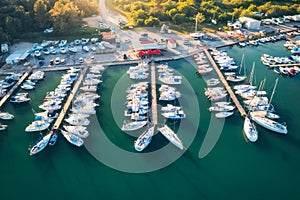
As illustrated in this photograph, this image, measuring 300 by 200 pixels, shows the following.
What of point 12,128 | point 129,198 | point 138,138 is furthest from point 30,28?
point 129,198

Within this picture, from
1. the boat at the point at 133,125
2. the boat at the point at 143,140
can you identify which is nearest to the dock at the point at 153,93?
the boat at the point at 133,125

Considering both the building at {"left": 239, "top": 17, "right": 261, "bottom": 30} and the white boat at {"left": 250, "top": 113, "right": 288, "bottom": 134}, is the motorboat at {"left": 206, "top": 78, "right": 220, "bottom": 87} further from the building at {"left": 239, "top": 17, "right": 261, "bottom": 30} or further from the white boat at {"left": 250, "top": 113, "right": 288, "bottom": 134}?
the building at {"left": 239, "top": 17, "right": 261, "bottom": 30}

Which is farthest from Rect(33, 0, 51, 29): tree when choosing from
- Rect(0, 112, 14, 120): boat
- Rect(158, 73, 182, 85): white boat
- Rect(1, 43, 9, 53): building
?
Rect(158, 73, 182, 85): white boat

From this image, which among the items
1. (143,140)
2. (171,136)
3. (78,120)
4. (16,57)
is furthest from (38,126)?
(16,57)

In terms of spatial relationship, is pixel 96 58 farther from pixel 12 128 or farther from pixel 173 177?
pixel 173 177

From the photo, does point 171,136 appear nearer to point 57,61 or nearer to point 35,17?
point 57,61

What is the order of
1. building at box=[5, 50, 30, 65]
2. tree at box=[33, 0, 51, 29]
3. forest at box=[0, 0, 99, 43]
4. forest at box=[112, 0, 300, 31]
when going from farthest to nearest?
1. forest at box=[112, 0, 300, 31]
2. tree at box=[33, 0, 51, 29]
3. forest at box=[0, 0, 99, 43]
4. building at box=[5, 50, 30, 65]
